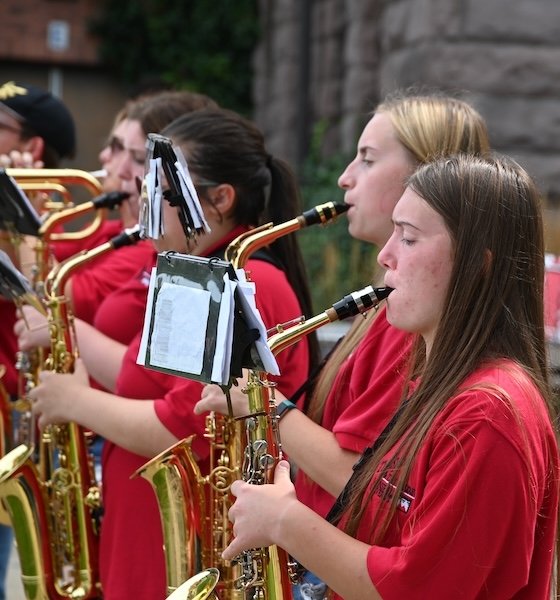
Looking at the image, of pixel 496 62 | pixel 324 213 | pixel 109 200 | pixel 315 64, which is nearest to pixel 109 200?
pixel 109 200

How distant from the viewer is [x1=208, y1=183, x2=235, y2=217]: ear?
2.74 metres

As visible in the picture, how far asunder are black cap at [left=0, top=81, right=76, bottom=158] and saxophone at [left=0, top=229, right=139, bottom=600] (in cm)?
106

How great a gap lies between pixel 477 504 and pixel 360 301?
565mm

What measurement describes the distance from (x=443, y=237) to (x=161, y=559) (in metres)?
1.25

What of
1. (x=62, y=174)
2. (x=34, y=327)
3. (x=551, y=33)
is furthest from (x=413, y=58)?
(x=34, y=327)

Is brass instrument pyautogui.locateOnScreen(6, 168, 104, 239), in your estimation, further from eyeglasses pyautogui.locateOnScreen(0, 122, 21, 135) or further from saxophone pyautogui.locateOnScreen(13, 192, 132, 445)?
eyeglasses pyautogui.locateOnScreen(0, 122, 21, 135)

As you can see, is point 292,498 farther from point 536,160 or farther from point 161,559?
point 536,160

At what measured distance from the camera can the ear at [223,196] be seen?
8.98ft

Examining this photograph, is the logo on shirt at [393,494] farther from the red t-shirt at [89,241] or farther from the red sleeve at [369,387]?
the red t-shirt at [89,241]

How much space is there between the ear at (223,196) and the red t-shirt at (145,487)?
8.0 inches

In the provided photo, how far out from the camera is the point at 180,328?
1.96m

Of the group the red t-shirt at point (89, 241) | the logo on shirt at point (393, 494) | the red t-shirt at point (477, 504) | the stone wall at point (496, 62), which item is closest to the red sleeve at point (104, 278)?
the red t-shirt at point (89, 241)

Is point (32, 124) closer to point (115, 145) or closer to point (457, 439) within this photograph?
point (115, 145)

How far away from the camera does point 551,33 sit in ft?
19.6
